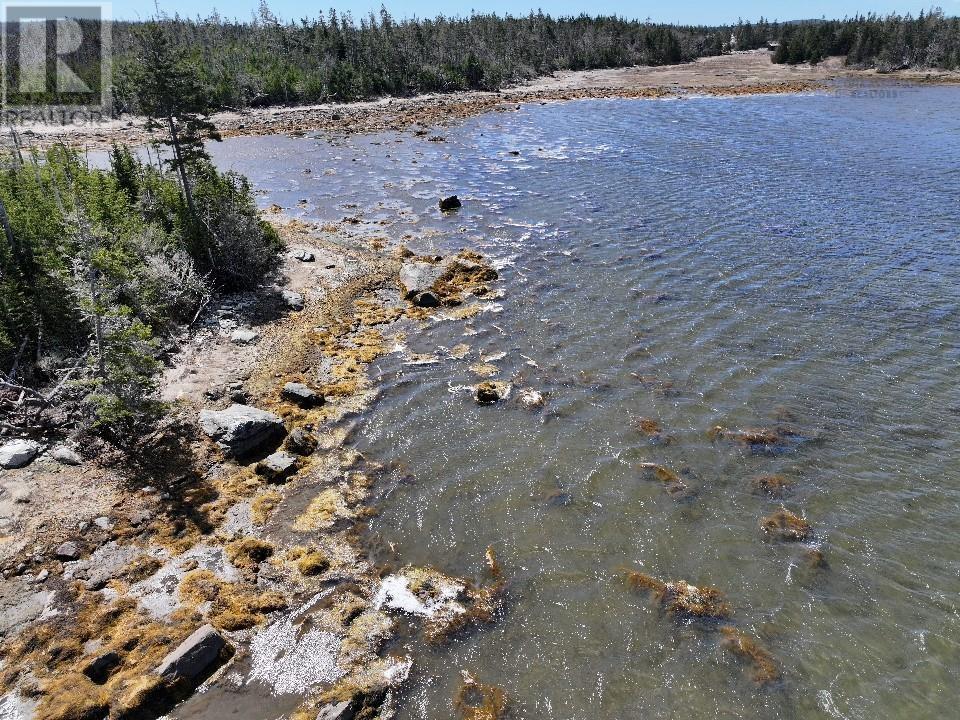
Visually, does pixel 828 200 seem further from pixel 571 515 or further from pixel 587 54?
pixel 587 54

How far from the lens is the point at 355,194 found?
37.2 meters

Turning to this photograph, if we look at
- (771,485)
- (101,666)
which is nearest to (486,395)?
(771,485)

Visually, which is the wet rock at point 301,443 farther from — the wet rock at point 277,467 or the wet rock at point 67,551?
the wet rock at point 67,551

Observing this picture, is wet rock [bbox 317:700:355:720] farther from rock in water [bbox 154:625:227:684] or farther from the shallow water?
rock in water [bbox 154:625:227:684]

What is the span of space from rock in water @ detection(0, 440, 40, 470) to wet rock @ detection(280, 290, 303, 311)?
984cm

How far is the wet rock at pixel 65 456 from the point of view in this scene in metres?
13.2

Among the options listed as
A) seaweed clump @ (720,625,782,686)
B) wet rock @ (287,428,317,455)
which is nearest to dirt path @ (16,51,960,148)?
wet rock @ (287,428,317,455)

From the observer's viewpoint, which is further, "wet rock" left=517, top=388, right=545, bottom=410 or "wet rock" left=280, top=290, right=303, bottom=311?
"wet rock" left=280, top=290, right=303, bottom=311

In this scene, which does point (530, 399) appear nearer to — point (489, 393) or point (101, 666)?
point (489, 393)

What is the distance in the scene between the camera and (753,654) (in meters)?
9.69

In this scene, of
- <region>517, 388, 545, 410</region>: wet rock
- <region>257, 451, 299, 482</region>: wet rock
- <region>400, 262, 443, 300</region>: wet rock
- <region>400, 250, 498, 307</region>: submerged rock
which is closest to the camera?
<region>257, 451, 299, 482</region>: wet rock

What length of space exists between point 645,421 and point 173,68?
70.1 feet

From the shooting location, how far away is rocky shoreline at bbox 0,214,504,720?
9.12 m

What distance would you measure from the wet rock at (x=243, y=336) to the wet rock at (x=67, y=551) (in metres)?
8.93
